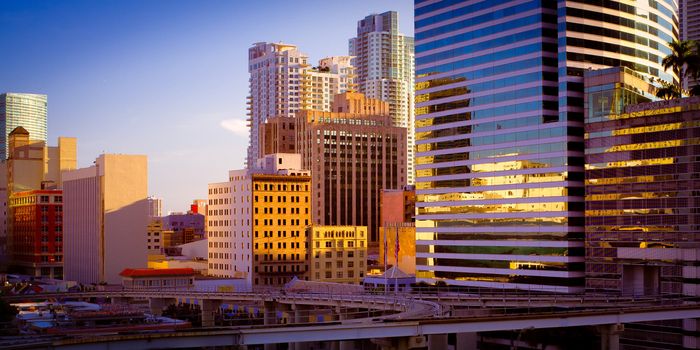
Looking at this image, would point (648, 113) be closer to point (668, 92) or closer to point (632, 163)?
point (632, 163)

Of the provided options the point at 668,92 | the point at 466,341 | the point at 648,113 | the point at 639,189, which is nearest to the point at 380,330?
the point at 466,341

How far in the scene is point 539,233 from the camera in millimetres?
162875

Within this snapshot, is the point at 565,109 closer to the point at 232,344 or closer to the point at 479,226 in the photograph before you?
the point at 479,226

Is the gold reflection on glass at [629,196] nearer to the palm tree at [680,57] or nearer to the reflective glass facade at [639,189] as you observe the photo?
the reflective glass facade at [639,189]

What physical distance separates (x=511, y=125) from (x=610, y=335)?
6033 centimetres

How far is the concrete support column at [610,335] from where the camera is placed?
376 feet

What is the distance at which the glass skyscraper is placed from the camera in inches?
6314

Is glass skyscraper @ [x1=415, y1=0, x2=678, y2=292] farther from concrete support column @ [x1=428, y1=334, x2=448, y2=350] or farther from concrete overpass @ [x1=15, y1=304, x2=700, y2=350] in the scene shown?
concrete overpass @ [x1=15, y1=304, x2=700, y2=350]

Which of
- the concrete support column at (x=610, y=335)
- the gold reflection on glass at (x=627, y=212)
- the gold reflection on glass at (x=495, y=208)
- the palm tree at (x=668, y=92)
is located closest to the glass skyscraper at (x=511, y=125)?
the gold reflection on glass at (x=495, y=208)

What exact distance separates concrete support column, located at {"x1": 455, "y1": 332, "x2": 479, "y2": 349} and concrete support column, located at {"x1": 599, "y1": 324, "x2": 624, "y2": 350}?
37.5 m

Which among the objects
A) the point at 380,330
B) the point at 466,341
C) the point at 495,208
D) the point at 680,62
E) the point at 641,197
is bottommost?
the point at 466,341

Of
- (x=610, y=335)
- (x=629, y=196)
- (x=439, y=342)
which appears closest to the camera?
(x=610, y=335)

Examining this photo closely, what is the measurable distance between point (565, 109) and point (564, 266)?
24.9 meters

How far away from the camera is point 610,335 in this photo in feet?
377
